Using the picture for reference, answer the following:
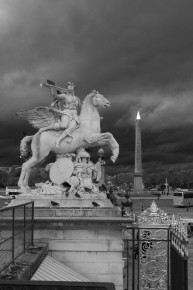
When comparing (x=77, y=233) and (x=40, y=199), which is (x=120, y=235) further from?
(x=40, y=199)

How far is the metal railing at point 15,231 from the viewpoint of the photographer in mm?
7664

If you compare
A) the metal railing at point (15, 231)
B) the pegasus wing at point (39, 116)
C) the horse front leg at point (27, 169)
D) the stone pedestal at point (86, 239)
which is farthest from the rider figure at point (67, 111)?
the metal railing at point (15, 231)

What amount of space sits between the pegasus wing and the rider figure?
261 millimetres

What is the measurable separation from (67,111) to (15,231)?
4.47 meters

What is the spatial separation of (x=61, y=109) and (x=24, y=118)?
3.72 ft

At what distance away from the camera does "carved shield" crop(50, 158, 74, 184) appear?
11.7 metres

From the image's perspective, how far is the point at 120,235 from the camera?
10.7 metres

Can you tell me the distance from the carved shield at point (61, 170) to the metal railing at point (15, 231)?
144 cm

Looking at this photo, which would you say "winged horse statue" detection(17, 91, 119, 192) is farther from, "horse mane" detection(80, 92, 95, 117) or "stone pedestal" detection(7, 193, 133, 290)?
"stone pedestal" detection(7, 193, 133, 290)

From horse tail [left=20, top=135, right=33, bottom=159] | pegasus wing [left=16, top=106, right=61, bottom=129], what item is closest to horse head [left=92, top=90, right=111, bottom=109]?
pegasus wing [left=16, top=106, right=61, bottom=129]

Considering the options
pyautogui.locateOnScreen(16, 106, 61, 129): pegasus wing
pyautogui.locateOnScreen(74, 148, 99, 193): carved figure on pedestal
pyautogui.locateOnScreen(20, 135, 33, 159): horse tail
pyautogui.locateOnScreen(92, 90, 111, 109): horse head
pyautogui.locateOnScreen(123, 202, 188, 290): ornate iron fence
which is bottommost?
pyautogui.locateOnScreen(123, 202, 188, 290): ornate iron fence

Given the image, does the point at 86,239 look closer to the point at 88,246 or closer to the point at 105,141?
the point at 88,246

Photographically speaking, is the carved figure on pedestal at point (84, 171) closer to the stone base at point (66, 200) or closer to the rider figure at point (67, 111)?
the stone base at point (66, 200)

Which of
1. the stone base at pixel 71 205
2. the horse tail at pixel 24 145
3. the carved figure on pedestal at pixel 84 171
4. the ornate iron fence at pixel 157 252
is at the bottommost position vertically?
the ornate iron fence at pixel 157 252
